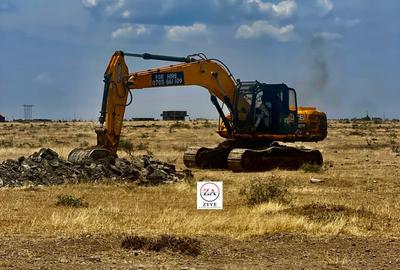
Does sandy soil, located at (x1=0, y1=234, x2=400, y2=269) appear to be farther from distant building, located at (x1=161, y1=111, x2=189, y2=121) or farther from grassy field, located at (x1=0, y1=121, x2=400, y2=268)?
distant building, located at (x1=161, y1=111, x2=189, y2=121)

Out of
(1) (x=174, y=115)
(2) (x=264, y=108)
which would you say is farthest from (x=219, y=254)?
(1) (x=174, y=115)

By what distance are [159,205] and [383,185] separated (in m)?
8.96

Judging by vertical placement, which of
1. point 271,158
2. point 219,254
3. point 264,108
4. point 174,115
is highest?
point 174,115

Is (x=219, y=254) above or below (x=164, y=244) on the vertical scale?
below

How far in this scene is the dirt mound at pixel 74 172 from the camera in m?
22.1

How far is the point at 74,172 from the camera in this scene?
22.8 metres

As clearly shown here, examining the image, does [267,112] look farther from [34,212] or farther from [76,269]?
[76,269]

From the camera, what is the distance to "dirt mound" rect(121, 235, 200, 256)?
1115 centimetres

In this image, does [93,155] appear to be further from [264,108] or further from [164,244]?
[164,244]

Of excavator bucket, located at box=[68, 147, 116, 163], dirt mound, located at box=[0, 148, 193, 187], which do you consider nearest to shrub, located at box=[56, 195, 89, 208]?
dirt mound, located at box=[0, 148, 193, 187]

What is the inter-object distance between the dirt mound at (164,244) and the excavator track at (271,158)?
53.3ft

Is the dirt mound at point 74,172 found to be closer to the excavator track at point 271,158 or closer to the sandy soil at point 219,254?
the excavator track at point 271,158

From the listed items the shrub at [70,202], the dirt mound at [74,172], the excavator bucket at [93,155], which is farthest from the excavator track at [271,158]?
the shrub at [70,202]

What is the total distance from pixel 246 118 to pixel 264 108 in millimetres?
913
